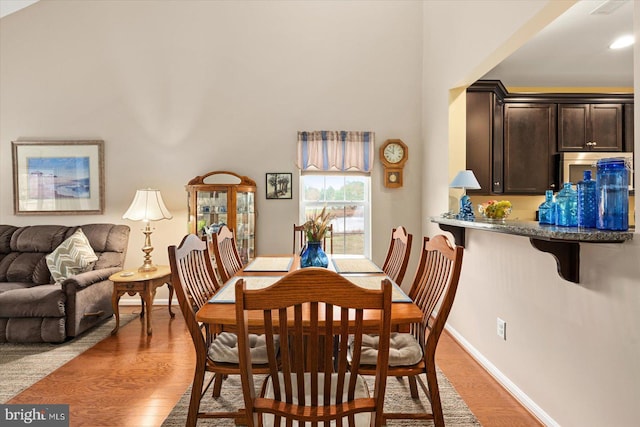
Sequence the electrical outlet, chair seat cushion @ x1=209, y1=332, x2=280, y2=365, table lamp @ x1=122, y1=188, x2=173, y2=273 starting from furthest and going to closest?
table lamp @ x1=122, y1=188, x2=173, y2=273, the electrical outlet, chair seat cushion @ x1=209, y1=332, x2=280, y2=365

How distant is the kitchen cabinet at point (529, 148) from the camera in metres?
3.78

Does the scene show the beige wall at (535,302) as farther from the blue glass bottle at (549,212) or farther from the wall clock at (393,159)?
the wall clock at (393,159)

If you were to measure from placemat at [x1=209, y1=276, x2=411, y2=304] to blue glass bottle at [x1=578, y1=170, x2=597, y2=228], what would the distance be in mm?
890

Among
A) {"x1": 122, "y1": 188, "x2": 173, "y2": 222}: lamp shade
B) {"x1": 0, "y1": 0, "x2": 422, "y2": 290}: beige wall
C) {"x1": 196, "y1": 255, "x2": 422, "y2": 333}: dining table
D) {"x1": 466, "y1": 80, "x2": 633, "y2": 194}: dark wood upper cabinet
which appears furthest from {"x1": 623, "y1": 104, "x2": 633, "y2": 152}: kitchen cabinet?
{"x1": 122, "y1": 188, "x2": 173, "y2": 222}: lamp shade

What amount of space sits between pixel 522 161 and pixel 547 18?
2100 millimetres

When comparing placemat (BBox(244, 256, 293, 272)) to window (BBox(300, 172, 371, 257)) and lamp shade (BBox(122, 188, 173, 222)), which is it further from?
lamp shade (BBox(122, 188, 173, 222))

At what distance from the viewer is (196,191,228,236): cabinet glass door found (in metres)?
3.81

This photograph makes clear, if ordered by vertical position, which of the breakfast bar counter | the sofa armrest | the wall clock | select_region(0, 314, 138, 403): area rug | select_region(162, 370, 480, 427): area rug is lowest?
select_region(162, 370, 480, 427): area rug

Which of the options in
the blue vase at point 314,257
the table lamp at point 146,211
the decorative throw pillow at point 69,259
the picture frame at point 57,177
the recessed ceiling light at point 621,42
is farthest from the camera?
the picture frame at point 57,177

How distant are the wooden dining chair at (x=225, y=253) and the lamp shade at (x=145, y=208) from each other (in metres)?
1.32

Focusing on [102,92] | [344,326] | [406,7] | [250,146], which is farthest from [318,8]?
[344,326]

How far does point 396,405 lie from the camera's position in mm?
2199

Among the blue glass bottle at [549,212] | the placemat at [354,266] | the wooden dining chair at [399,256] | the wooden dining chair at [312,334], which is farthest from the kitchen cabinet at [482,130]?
the wooden dining chair at [312,334]

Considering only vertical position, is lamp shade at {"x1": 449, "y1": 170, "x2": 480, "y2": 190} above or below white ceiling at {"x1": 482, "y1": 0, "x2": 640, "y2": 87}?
below
